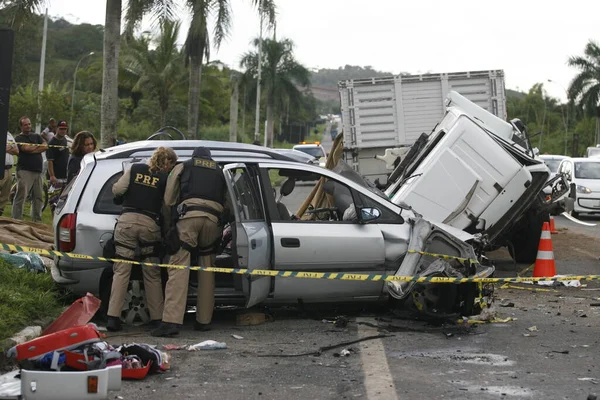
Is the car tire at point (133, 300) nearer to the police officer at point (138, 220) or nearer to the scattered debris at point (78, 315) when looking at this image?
the police officer at point (138, 220)

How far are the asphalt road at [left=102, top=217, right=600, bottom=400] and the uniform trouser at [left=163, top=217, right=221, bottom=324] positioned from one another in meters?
0.21

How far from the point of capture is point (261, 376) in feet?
21.7

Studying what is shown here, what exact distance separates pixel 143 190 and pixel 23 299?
56.1 inches

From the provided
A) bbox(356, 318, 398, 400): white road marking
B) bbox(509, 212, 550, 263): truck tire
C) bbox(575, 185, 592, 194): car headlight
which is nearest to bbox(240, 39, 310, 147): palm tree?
bbox(575, 185, 592, 194): car headlight

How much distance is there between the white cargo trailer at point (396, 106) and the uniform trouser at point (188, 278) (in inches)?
341

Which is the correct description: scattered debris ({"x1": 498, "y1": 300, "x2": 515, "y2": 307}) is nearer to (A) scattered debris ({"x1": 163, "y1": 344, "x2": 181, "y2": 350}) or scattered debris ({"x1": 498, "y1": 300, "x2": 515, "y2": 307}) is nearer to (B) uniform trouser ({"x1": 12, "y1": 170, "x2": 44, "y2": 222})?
(A) scattered debris ({"x1": 163, "y1": 344, "x2": 181, "y2": 350})

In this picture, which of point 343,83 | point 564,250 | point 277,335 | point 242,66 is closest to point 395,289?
point 277,335

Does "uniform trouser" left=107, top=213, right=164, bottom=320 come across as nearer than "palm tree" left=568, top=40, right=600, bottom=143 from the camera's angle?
Yes

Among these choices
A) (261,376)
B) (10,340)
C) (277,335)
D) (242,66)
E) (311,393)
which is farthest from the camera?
(242,66)

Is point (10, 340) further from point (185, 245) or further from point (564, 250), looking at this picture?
point (564, 250)

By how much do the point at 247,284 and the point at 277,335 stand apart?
51 centimetres

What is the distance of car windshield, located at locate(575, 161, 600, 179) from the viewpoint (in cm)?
2427

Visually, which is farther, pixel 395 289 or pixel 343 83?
pixel 343 83

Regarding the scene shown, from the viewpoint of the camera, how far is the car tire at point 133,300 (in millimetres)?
8648
